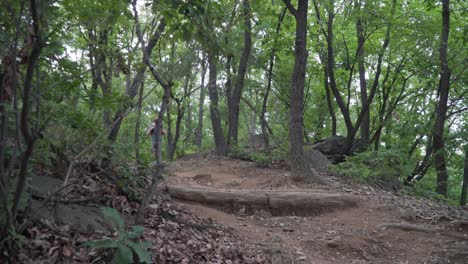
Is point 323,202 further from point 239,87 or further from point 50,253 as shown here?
point 239,87

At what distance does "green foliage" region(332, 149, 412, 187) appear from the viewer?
29.6 ft

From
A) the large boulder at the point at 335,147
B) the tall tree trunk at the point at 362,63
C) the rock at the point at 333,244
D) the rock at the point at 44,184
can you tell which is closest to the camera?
the rock at the point at 44,184

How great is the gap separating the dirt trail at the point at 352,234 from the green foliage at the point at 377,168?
50.3 inches

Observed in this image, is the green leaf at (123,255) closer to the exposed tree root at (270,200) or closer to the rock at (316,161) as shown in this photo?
the exposed tree root at (270,200)

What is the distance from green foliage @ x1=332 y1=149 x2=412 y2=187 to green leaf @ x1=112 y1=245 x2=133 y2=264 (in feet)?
22.9

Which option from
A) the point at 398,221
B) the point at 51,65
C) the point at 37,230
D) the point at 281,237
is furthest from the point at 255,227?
the point at 51,65

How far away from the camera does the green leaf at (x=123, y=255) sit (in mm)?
2787

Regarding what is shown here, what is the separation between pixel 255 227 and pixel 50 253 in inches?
124

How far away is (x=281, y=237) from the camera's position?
5.15 meters

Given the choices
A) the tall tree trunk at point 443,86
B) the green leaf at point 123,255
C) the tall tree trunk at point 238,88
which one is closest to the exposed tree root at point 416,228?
the tall tree trunk at point 443,86

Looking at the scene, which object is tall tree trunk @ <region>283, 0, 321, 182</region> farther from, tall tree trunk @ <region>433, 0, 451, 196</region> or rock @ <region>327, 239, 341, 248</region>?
tall tree trunk @ <region>433, 0, 451, 196</region>

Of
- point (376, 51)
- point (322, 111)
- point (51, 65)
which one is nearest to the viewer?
point (51, 65)

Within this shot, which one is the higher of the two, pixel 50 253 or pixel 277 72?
pixel 277 72

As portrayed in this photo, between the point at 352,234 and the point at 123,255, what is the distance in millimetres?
3883
